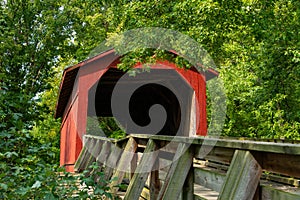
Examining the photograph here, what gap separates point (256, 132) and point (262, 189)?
641 inches

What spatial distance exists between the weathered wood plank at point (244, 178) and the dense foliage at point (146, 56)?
1536 millimetres

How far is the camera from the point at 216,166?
523 cm

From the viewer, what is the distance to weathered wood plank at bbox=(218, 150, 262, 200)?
1825 millimetres

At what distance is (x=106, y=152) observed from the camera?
5676 mm

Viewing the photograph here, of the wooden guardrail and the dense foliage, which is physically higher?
the dense foliage

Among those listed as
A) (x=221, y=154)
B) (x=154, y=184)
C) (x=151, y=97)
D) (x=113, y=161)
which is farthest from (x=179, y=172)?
(x=151, y=97)

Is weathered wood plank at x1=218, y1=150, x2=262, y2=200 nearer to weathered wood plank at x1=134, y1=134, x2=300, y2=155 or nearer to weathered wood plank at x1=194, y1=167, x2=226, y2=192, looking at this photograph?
weathered wood plank at x1=134, y1=134, x2=300, y2=155

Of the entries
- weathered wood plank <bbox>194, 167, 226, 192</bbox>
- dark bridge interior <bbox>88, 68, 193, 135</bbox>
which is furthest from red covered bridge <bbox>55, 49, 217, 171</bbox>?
weathered wood plank <bbox>194, 167, 226, 192</bbox>

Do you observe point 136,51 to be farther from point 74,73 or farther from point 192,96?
point 192,96

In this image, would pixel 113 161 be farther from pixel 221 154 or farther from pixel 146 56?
pixel 146 56

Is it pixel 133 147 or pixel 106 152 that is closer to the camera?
pixel 133 147

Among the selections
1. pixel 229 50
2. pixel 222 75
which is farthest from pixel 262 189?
pixel 229 50

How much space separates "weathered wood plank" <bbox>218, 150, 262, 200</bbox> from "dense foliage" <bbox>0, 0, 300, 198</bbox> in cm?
154

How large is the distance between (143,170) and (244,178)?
1.83 m
